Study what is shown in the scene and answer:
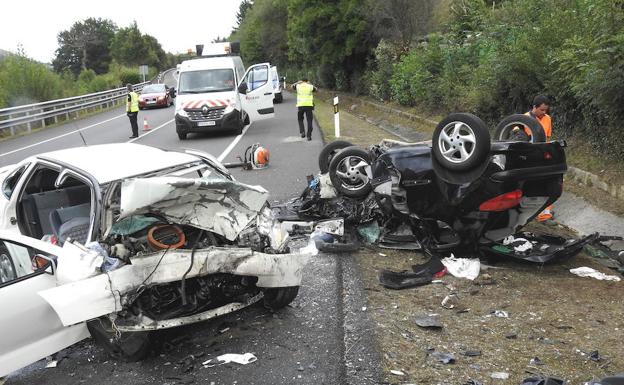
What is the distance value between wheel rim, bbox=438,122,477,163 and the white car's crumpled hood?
1.93 meters

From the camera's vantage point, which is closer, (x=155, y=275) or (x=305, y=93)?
(x=155, y=275)

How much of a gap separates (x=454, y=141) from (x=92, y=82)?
136 feet

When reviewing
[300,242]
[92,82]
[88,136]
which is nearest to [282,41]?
[92,82]

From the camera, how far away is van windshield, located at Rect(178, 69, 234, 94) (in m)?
17.7

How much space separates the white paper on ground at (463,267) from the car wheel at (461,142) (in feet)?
3.41

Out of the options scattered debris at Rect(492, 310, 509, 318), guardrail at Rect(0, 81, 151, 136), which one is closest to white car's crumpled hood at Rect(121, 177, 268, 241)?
scattered debris at Rect(492, 310, 509, 318)

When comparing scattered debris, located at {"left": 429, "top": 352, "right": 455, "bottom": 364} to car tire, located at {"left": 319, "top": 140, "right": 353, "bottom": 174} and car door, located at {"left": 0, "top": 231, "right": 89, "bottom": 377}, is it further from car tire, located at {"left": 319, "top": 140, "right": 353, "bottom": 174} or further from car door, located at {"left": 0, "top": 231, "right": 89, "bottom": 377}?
car tire, located at {"left": 319, "top": 140, "right": 353, "bottom": 174}

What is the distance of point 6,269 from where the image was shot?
162 inches

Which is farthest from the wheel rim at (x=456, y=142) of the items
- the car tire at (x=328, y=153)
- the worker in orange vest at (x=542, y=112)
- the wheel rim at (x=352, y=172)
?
the worker in orange vest at (x=542, y=112)

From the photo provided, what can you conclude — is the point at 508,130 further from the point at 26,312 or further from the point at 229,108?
the point at 229,108

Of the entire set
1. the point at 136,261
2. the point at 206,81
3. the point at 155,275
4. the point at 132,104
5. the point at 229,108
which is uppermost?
the point at 206,81

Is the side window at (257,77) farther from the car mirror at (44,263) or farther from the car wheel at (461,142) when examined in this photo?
the car mirror at (44,263)

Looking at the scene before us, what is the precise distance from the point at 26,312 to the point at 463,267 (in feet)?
13.2

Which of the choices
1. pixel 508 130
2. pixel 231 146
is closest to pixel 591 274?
pixel 508 130
